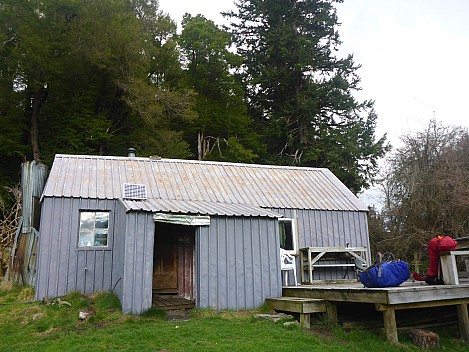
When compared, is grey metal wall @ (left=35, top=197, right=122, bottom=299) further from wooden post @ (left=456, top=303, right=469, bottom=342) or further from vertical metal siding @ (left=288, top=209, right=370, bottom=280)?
wooden post @ (left=456, top=303, right=469, bottom=342)

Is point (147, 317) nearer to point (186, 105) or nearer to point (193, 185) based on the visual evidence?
point (193, 185)

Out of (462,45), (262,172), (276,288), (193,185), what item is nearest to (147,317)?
(276,288)

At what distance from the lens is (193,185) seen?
43.5 feet

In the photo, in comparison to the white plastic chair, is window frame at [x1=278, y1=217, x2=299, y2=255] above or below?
above

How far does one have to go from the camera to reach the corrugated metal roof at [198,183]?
12055 mm

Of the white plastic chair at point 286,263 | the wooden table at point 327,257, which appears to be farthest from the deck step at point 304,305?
the wooden table at point 327,257

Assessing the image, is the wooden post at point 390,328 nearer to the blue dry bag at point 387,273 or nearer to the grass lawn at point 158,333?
the grass lawn at point 158,333

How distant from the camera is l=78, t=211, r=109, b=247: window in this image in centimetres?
1133

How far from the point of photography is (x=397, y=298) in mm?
7023

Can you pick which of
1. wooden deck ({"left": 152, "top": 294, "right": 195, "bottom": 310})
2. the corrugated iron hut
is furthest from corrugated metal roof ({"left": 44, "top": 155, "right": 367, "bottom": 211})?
wooden deck ({"left": 152, "top": 294, "right": 195, "bottom": 310})

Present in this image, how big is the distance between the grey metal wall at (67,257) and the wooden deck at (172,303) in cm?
137

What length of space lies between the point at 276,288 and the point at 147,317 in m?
3.09

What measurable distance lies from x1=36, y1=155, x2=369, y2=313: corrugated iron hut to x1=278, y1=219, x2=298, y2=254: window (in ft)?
0.10

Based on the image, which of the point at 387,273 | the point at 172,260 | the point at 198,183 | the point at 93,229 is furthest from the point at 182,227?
the point at 387,273
